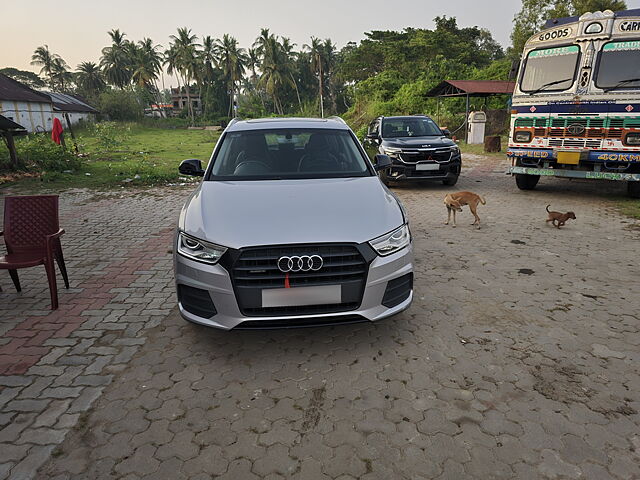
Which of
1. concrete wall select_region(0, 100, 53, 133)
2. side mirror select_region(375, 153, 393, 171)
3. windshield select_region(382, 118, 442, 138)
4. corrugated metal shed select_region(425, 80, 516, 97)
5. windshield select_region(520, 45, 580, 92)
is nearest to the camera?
side mirror select_region(375, 153, 393, 171)

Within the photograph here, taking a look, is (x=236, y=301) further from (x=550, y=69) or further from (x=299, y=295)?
(x=550, y=69)

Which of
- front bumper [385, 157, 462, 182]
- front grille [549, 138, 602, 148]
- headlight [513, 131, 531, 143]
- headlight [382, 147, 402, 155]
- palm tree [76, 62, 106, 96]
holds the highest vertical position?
palm tree [76, 62, 106, 96]

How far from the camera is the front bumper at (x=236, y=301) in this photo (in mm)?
2945

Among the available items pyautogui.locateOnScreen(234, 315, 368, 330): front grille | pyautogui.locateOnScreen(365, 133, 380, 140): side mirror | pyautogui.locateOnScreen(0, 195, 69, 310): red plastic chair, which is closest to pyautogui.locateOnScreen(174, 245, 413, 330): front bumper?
pyautogui.locateOnScreen(234, 315, 368, 330): front grille

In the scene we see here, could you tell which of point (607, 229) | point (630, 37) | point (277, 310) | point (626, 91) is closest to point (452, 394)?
point (277, 310)

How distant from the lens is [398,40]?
47.4 m

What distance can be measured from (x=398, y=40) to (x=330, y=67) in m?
25.6

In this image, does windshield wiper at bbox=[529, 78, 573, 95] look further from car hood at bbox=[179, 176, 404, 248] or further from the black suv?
car hood at bbox=[179, 176, 404, 248]

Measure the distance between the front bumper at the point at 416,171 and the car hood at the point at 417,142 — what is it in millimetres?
362

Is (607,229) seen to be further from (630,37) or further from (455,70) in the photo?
(455,70)

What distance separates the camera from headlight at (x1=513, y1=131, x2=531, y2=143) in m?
8.47

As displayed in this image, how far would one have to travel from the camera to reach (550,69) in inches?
322

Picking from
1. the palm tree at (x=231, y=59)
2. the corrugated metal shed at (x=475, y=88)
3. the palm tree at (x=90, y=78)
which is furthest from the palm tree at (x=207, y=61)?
the corrugated metal shed at (x=475, y=88)

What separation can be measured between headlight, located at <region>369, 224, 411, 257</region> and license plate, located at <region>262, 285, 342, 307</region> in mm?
413
